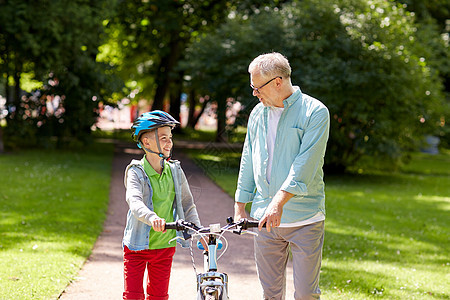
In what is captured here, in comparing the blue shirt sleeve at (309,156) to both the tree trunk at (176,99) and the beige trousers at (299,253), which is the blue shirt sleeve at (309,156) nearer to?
the beige trousers at (299,253)

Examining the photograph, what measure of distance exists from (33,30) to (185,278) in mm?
12236

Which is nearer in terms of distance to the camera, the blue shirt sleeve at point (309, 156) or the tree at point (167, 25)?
the blue shirt sleeve at point (309, 156)

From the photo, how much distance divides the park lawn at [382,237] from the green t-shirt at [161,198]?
1.72m

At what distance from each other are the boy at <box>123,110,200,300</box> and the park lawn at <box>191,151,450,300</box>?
170cm

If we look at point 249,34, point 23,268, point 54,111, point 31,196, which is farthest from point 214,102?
point 23,268

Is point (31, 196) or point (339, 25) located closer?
point (31, 196)

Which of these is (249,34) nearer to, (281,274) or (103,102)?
(103,102)

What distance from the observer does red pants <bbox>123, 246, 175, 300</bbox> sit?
3.72 m

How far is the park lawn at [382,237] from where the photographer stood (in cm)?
584

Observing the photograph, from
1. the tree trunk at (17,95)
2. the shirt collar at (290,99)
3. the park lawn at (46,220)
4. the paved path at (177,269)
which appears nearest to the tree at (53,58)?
the tree trunk at (17,95)

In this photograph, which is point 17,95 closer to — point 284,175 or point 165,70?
point 165,70

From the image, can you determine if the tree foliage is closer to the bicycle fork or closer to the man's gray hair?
the man's gray hair

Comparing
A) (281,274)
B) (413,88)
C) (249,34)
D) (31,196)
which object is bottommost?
(31,196)

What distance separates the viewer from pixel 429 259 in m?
7.29
